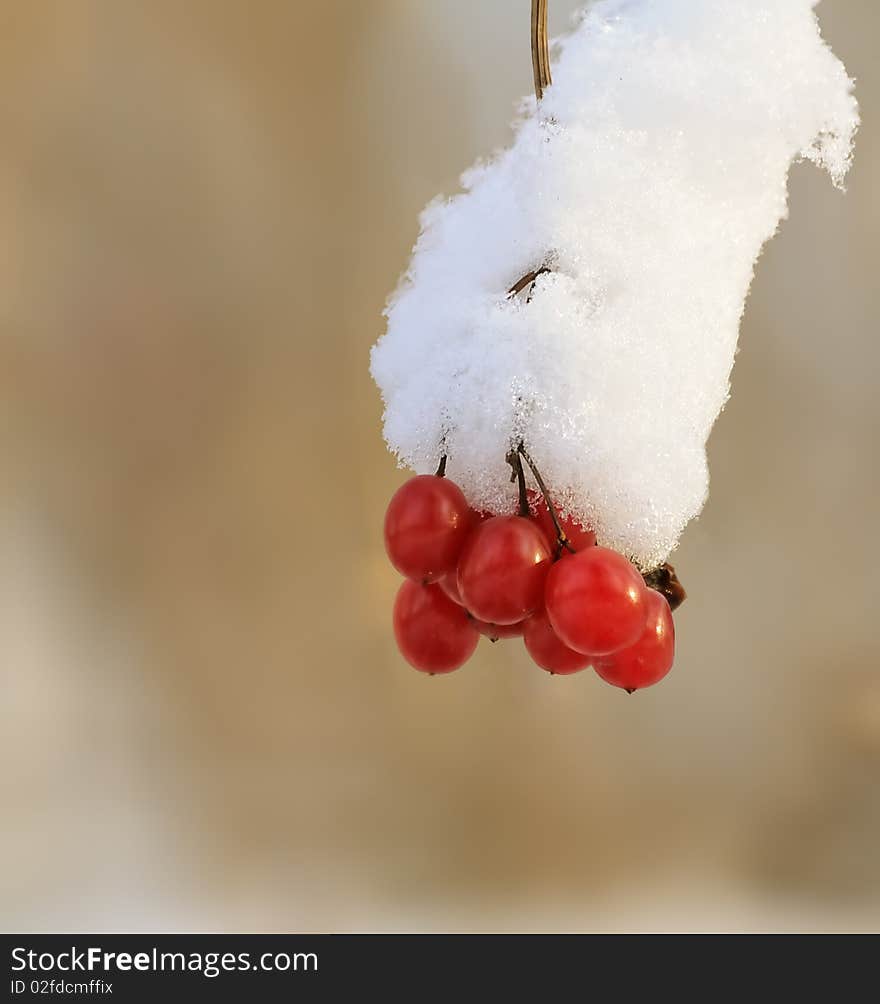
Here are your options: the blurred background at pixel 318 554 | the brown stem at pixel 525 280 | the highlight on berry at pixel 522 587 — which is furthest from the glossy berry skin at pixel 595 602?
the blurred background at pixel 318 554

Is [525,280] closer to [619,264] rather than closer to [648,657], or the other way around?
[619,264]

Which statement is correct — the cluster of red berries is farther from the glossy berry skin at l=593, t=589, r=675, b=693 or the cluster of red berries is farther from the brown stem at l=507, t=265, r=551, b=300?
the brown stem at l=507, t=265, r=551, b=300

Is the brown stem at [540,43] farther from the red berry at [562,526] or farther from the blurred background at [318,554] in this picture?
the blurred background at [318,554]

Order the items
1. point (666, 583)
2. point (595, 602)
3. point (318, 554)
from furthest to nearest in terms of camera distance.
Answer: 1. point (318, 554)
2. point (666, 583)
3. point (595, 602)

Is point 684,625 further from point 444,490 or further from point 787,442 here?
point 444,490

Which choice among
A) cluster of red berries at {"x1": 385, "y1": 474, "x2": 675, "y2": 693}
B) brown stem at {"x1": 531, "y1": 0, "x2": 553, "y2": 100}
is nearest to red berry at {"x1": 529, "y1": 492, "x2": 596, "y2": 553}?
cluster of red berries at {"x1": 385, "y1": 474, "x2": 675, "y2": 693}

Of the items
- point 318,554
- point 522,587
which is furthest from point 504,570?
point 318,554
